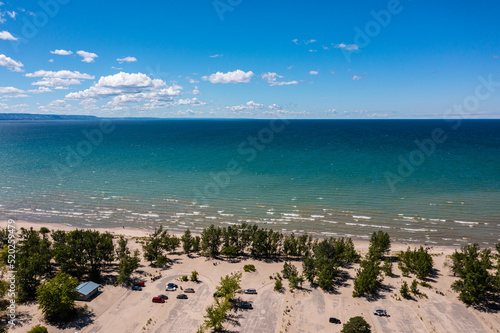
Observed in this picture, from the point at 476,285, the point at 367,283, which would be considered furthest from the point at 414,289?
the point at 476,285

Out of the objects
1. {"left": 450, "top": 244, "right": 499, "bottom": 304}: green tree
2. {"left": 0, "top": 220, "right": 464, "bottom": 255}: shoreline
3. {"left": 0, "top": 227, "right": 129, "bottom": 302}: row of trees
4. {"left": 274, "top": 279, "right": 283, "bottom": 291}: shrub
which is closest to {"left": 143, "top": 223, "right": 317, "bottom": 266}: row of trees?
{"left": 0, "top": 227, "right": 129, "bottom": 302}: row of trees

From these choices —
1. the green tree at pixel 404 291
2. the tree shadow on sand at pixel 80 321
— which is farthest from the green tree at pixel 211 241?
the green tree at pixel 404 291

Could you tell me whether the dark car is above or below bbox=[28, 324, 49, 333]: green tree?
above

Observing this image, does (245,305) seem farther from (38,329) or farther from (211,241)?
(38,329)

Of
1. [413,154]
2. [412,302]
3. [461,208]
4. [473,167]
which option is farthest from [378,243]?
[413,154]

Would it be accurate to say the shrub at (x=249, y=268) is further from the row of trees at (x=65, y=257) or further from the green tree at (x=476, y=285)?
the green tree at (x=476, y=285)

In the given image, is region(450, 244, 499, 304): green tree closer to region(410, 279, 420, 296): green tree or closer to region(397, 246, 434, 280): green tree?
region(397, 246, 434, 280): green tree
